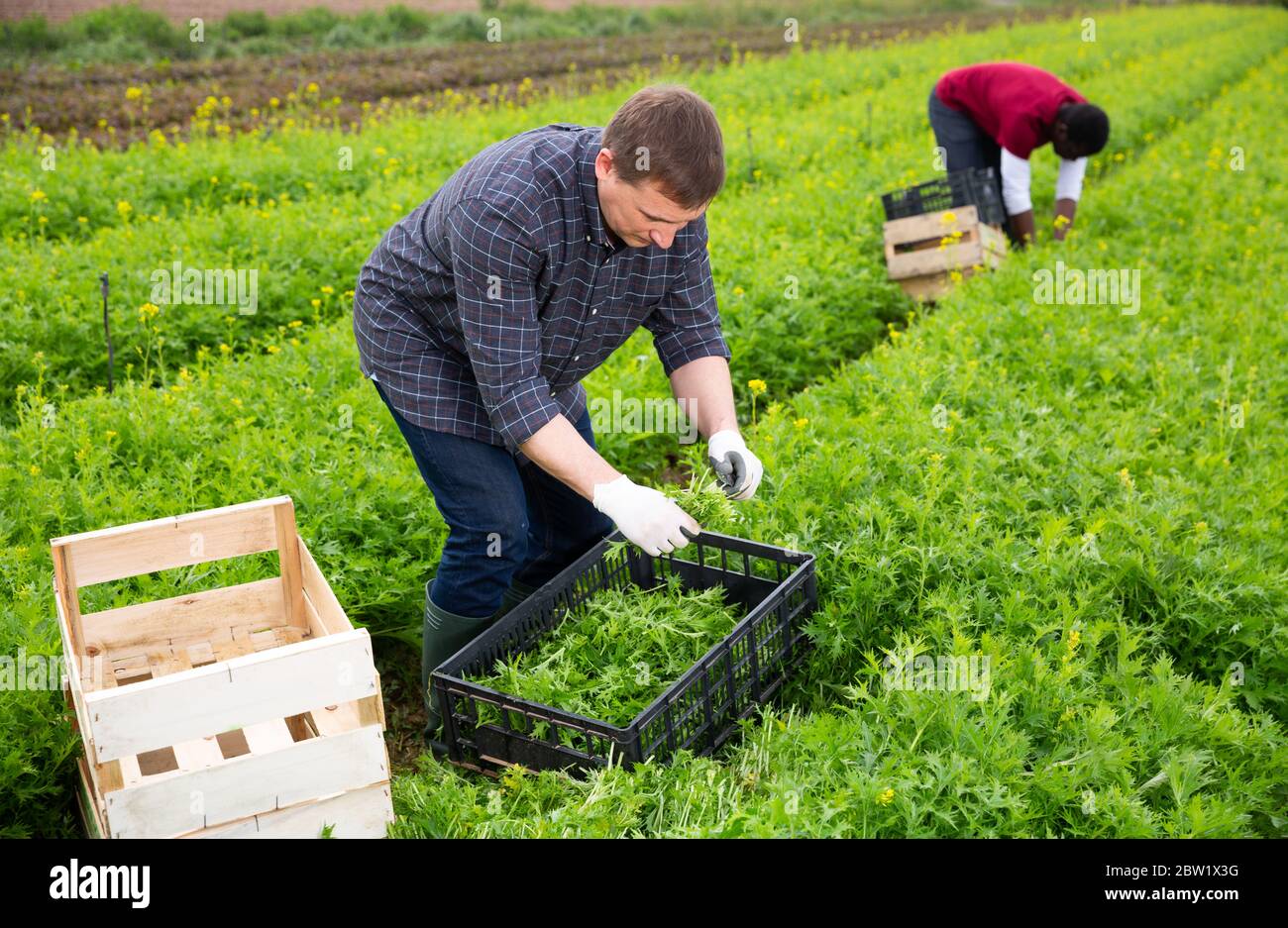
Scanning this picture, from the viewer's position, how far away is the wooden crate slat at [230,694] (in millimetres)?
2436

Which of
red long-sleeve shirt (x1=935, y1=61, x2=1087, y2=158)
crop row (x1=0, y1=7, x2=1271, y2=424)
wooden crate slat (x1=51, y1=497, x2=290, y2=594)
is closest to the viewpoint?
wooden crate slat (x1=51, y1=497, x2=290, y2=594)

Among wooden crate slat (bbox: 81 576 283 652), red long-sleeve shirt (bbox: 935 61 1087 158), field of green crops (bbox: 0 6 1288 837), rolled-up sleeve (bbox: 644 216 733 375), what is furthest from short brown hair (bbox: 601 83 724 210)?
red long-sleeve shirt (bbox: 935 61 1087 158)

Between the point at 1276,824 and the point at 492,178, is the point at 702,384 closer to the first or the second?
the point at 492,178

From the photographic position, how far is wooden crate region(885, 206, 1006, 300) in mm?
6965

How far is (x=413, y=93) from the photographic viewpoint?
15.7 metres

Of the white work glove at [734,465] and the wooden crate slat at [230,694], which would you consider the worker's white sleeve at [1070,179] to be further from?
the wooden crate slat at [230,694]

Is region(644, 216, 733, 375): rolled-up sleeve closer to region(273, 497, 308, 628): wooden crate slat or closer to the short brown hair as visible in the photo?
the short brown hair

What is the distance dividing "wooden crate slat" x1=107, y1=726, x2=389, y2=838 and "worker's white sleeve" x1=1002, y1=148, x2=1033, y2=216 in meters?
6.07

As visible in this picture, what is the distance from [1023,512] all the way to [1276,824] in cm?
142

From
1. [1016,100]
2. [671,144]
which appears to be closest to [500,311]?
[671,144]

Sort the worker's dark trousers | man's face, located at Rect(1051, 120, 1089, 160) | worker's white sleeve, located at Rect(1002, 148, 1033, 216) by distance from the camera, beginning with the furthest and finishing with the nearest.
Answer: the worker's dark trousers < worker's white sleeve, located at Rect(1002, 148, 1033, 216) < man's face, located at Rect(1051, 120, 1089, 160)

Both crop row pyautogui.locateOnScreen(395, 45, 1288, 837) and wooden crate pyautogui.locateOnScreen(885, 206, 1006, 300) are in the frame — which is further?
wooden crate pyautogui.locateOnScreen(885, 206, 1006, 300)

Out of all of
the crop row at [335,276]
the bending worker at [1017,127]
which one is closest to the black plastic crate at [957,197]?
the bending worker at [1017,127]

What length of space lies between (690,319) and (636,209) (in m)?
0.73
